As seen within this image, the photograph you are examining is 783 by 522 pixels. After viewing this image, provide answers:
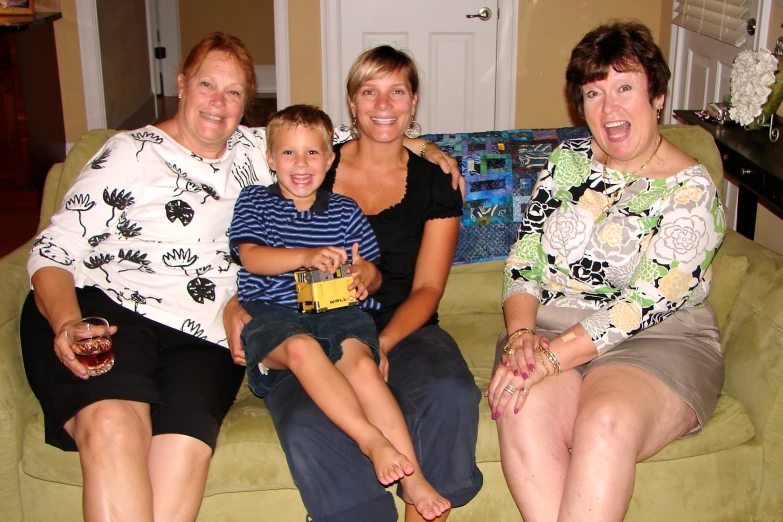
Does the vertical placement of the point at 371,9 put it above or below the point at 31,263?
above

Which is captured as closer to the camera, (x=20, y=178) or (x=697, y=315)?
(x=697, y=315)

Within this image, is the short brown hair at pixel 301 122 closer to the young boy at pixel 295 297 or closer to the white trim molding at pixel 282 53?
the young boy at pixel 295 297

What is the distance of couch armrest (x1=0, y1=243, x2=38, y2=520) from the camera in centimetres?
182

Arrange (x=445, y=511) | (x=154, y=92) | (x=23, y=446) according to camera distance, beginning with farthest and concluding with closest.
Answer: (x=154, y=92)
(x=23, y=446)
(x=445, y=511)

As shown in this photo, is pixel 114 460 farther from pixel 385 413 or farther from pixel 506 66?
pixel 506 66

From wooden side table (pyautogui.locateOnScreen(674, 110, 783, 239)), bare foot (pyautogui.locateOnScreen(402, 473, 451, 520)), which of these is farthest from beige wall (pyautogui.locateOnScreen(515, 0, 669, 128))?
bare foot (pyautogui.locateOnScreen(402, 473, 451, 520))

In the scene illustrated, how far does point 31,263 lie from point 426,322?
0.97m

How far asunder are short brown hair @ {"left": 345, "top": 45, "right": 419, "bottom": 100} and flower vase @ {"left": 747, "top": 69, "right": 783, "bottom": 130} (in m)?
1.22

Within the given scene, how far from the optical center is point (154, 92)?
713cm

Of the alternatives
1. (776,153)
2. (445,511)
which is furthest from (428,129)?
(445,511)

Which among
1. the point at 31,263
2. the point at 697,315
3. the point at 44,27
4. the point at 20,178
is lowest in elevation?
the point at 20,178

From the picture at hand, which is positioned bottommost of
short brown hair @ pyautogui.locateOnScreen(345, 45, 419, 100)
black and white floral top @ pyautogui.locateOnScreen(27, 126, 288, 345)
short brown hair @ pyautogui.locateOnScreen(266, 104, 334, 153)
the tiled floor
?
the tiled floor

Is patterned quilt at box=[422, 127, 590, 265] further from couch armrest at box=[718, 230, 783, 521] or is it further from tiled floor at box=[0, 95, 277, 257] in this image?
tiled floor at box=[0, 95, 277, 257]

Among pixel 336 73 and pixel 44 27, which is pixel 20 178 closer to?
pixel 44 27
